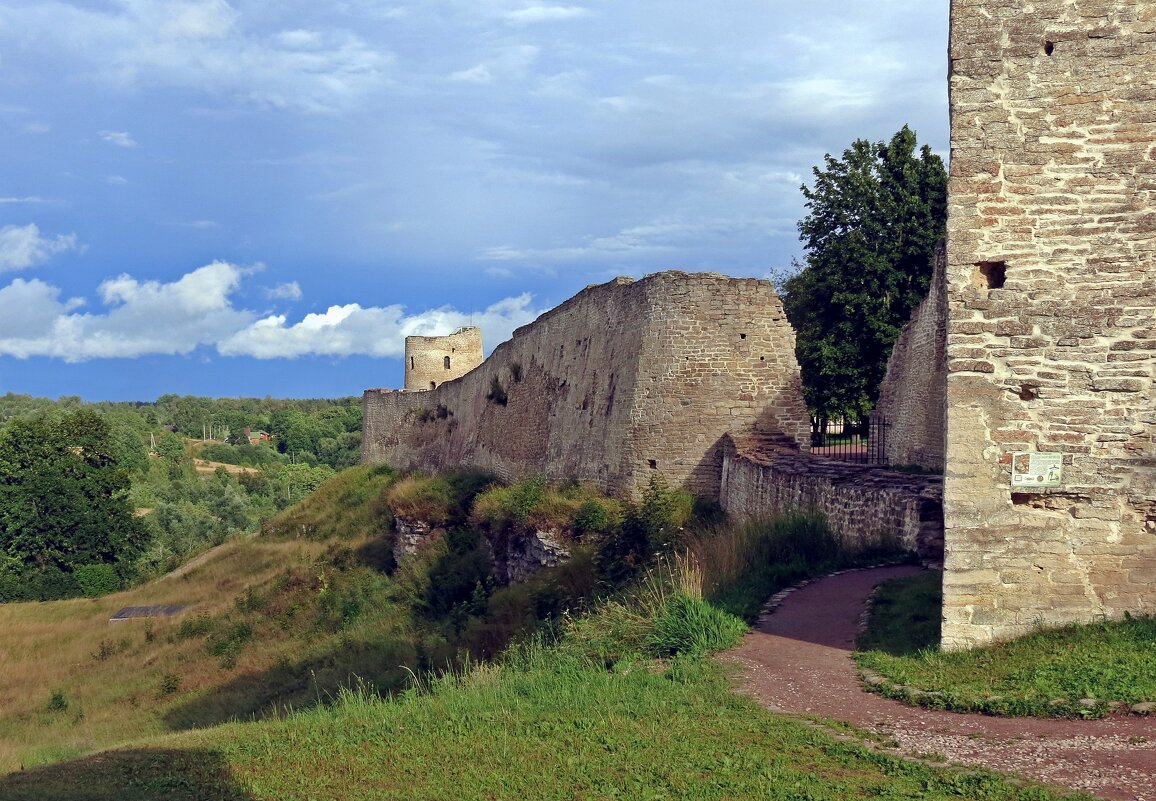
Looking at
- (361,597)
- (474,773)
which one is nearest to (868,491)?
(474,773)

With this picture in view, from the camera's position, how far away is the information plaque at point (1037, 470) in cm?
836

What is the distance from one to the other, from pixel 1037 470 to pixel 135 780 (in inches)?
284

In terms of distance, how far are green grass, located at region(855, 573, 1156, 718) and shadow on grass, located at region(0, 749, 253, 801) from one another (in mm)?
4746

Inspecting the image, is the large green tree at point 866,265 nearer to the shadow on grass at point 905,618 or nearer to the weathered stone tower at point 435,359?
the shadow on grass at point 905,618

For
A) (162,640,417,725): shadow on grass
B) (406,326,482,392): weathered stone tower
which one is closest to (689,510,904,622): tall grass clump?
(162,640,417,725): shadow on grass

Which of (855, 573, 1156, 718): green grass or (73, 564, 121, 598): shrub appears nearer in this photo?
(855, 573, 1156, 718): green grass

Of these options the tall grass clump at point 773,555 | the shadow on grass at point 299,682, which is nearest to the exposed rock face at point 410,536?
the shadow on grass at point 299,682

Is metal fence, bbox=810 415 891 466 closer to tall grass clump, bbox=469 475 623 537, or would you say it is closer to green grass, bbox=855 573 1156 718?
tall grass clump, bbox=469 475 623 537

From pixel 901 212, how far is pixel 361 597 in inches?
706

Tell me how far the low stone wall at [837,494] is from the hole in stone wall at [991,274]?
146 inches

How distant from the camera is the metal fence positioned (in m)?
23.2

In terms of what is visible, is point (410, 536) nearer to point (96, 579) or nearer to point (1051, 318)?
point (1051, 318)

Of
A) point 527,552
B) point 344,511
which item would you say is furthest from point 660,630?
point 344,511

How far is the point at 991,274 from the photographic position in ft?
28.5
